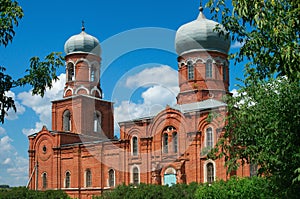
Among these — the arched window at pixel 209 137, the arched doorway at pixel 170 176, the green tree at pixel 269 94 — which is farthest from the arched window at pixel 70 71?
the green tree at pixel 269 94

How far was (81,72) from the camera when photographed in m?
34.0

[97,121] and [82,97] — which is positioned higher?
[82,97]

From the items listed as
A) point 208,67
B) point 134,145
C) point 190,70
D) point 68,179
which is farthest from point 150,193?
point 68,179

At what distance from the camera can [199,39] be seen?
30000 mm

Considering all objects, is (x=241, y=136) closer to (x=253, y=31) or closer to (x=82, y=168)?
(x=253, y=31)

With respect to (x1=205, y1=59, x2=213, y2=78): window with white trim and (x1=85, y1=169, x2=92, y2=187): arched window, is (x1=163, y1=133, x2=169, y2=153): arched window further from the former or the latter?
(x1=85, y1=169, x2=92, y2=187): arched window

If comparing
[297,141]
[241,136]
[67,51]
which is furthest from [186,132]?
[297,141]

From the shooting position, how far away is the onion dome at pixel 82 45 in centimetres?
3481

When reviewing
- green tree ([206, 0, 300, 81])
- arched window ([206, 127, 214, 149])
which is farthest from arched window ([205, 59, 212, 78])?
green tree ([206, 0, 300, 81])

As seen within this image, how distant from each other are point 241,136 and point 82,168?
73.4 feet

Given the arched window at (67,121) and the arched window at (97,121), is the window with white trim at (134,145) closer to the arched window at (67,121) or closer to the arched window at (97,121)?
the arched window at (97,121)

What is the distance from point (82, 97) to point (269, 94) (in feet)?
82.5

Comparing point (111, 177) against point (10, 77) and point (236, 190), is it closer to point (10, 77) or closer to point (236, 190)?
point (236, 190)

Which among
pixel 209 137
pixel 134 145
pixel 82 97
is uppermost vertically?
pixel 82 97
